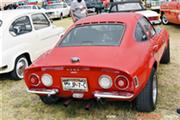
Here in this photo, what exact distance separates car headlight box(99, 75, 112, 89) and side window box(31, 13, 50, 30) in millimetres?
4146

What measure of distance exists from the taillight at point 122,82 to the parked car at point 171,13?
8839mm

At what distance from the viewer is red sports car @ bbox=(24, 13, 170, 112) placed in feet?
14.0

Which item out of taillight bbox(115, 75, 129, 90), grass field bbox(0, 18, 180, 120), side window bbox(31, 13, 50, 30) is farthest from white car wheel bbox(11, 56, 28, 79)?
taillight bbox(115, 75, 129, 90)

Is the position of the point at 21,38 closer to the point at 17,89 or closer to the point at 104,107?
the point at 17,89

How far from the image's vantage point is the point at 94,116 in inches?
193

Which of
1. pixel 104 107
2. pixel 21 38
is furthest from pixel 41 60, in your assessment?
pixel 21 38

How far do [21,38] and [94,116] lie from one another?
332 cm

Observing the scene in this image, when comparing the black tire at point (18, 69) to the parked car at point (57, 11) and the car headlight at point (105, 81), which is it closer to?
the car headlight at point (105, 81)

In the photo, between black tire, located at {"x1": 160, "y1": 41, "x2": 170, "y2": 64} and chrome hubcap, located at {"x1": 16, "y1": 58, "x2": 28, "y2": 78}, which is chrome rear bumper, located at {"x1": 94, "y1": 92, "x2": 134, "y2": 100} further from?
black tire, located at {"x1": 160, "y1": 41, "x2": 170, "y2": 64}

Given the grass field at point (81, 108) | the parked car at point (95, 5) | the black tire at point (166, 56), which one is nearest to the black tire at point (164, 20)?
the black tire at point (166, 56)

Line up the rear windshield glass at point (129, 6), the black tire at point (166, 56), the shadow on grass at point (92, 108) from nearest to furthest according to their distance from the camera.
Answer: the shadow on grass at point (92, 108)
the black tire at point (166, 56)
the rear windshield glass at point (129, 6)

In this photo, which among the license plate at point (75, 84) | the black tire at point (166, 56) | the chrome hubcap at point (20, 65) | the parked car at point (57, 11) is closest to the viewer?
the license plate at point (75, 84)

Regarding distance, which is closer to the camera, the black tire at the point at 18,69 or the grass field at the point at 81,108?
the grass field at the point at 81,108

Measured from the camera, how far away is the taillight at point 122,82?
13.7 ft
